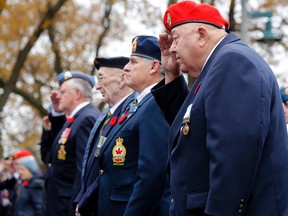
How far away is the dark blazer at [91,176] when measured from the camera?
5340 mm

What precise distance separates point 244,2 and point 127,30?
11799 mm

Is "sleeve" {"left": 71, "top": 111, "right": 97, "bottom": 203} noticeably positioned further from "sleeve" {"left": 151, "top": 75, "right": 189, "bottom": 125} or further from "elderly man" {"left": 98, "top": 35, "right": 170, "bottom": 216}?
"sleeve" {"left": 151, "top": 75, "right": 189, "bottom": 125}

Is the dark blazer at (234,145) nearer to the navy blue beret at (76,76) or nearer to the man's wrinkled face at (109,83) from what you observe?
the man's wrinkled face at (109,83)

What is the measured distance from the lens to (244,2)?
11531 millimetres

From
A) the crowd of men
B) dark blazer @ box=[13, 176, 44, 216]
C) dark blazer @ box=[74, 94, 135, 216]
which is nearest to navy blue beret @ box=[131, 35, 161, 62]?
the crowd of men

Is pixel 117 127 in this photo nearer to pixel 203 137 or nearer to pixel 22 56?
pixel 203 137

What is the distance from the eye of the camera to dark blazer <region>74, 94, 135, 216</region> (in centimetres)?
534

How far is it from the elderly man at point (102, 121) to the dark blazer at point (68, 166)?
71cm

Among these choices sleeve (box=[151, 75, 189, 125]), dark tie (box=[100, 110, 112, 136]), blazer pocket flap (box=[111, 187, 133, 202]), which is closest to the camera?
sleeve (box=[151, 75, 189, 125])

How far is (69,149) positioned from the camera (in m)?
6.83

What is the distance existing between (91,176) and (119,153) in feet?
2.04

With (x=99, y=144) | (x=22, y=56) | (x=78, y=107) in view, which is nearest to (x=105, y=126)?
(x=99, y=144)

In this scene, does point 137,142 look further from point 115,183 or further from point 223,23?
point 223,23

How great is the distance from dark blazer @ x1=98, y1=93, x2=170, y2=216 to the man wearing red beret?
1206 mm
